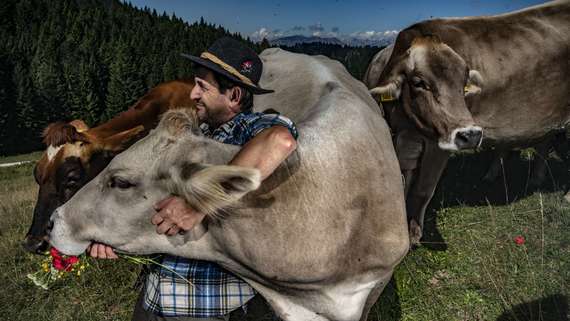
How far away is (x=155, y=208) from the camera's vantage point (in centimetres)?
251

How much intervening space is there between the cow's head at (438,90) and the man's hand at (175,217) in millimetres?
3461

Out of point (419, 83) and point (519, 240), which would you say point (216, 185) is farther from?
point (519, 240)

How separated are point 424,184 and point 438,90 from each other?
4.81 feet

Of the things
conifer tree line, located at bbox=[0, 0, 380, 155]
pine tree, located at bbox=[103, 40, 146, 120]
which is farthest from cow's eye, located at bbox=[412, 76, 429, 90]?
pine tree, located at bbox=[103, 40, 146, 120]

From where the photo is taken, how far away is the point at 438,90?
5109 mm

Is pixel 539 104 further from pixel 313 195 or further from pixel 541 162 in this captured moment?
pixel 313 195

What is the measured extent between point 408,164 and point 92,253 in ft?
14.7

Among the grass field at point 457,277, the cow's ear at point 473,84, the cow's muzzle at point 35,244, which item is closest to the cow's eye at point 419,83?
the cow's ear at point 473,84

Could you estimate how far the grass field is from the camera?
458 cm

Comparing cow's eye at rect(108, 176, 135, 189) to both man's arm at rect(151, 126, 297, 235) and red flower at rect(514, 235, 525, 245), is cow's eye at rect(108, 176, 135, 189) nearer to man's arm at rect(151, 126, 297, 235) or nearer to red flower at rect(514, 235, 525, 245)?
man's arm at rect(151, 126, 297, 235)

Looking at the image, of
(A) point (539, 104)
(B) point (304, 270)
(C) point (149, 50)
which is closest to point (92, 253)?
(B) point (304, 270)

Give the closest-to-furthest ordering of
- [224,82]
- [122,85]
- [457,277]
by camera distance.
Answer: [224,82]
[457,277]
[122,85]

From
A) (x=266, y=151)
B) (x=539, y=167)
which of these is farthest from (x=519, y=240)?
(x=266, y=151)

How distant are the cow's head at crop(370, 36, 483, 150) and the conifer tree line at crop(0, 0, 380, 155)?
5516cm
